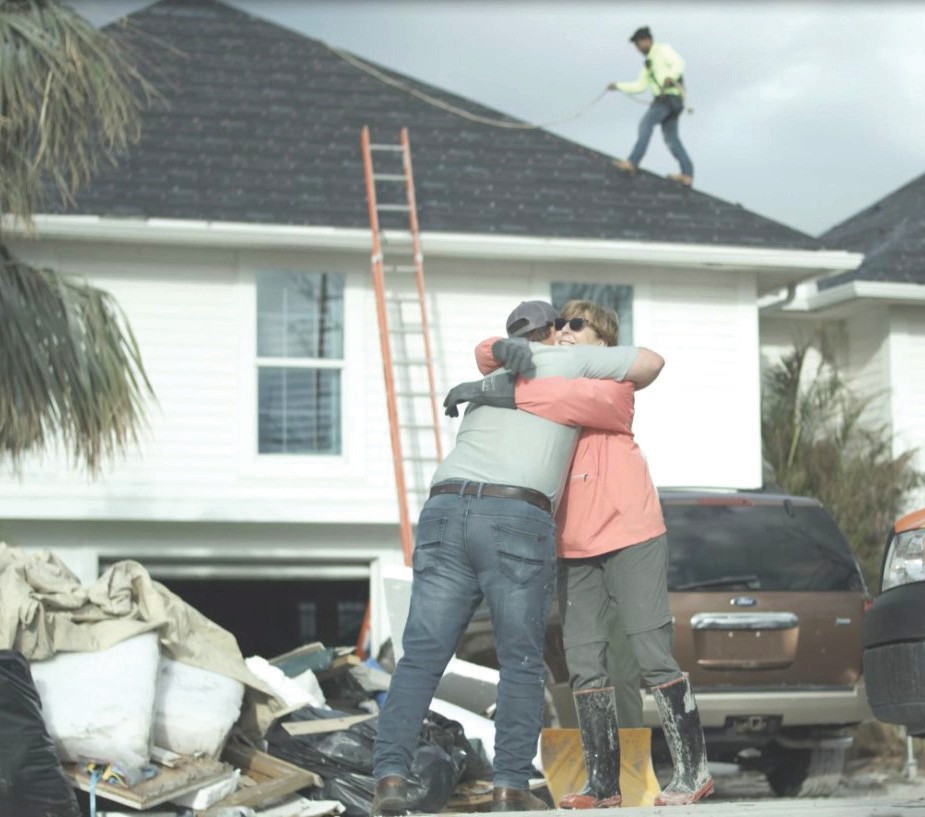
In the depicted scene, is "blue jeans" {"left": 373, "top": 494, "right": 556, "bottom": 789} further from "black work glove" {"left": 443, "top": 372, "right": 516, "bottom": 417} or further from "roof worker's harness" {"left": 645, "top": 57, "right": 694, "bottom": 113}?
"roof worker's harness" {"left": 645, "top": 57, "right": 694, "bottom": 113}

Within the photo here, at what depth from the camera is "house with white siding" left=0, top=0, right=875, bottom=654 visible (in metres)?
14.4

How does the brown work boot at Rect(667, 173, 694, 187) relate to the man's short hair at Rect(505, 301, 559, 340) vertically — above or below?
above

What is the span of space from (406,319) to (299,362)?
3.51 ft

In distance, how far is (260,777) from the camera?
7.69m

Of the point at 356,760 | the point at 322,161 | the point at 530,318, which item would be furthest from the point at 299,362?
the point at 530,318

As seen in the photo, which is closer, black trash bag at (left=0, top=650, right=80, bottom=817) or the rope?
black trash bag at (left=0, top=650, right=80, bottom=817)

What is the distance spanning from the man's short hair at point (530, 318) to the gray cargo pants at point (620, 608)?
836mm

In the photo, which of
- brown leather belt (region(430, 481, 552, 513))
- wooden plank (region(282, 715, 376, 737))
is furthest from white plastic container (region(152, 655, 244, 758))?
brown leather belt (region(430, 481, 552, 513))

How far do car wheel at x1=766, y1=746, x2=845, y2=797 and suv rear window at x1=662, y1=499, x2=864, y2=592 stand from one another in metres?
1.21

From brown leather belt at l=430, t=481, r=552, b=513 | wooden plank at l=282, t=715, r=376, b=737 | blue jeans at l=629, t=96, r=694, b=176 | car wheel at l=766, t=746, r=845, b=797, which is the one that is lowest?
car wheel at l=766, t=746, r=845, b=797

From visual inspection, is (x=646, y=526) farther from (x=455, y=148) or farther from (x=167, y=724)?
(x=455, y=148)

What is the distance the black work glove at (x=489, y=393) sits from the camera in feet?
18.0

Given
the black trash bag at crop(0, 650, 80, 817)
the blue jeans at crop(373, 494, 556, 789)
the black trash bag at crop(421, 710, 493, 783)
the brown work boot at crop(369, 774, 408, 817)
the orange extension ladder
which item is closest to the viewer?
the brown work boot at crop(369, 774, 408, 817)

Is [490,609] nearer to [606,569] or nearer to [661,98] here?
[606,569]
